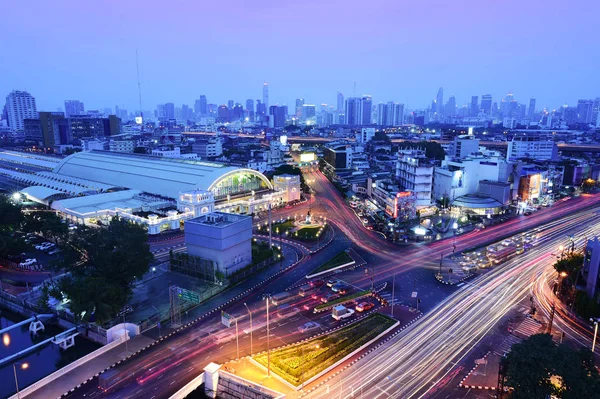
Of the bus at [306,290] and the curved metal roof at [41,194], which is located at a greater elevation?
the curved metal roof at [41,194]

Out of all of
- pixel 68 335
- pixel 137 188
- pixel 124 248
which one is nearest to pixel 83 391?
pixel 68 335

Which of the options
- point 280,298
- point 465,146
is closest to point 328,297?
point 280,298

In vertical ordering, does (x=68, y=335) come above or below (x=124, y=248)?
below

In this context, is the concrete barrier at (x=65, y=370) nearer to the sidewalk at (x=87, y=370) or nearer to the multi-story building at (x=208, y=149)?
the sidewalk at (x=87, y=370)

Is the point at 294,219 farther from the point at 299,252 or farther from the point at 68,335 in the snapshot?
the point at 68,335

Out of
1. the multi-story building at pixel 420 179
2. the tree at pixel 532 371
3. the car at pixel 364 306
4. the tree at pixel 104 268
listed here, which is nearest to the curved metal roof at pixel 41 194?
the tree at pixel 104 268

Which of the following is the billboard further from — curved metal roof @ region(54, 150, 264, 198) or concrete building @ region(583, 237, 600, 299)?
concrete building @ region(583, 237, 600, 299)
